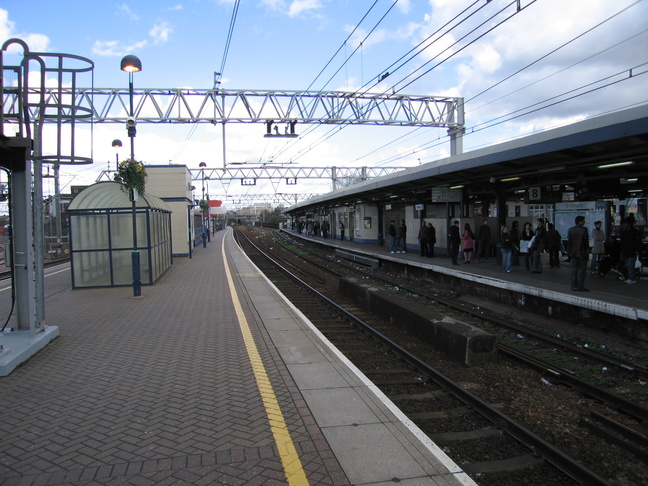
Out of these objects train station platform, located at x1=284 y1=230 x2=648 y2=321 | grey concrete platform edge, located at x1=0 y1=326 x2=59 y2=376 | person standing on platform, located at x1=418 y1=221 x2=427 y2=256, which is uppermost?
person standing on platform, located at x1=418 y1=221 x2=427 y2=256

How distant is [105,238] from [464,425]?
12.1m

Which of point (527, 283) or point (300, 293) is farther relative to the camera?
point (300, 293)

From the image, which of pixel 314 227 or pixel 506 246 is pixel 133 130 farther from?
pixel 314 227

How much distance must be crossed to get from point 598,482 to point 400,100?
730 inches

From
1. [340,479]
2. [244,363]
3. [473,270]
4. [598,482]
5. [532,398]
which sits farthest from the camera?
[473,270]

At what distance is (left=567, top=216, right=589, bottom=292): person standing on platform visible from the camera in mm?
9727

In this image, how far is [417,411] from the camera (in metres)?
5.28

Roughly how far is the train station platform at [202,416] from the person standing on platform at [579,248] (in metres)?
6.07

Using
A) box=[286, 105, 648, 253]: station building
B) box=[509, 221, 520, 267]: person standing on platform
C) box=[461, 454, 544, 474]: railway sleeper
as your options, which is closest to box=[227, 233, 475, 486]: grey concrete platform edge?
box=[461, 454, 544, 474]: railway sleeper

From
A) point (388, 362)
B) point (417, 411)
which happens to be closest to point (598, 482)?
point (417, 411)

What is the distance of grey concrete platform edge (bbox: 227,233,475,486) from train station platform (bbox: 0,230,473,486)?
0.01m

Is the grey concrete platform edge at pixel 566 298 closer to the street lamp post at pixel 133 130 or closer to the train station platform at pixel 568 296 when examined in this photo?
the train station platform at pixel 568 296

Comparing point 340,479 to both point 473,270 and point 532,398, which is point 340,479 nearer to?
point 532,398

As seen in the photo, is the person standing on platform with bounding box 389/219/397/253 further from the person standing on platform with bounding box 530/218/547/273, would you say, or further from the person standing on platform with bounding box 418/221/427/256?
the person standing on platform with bounding box 530/218/547/273
